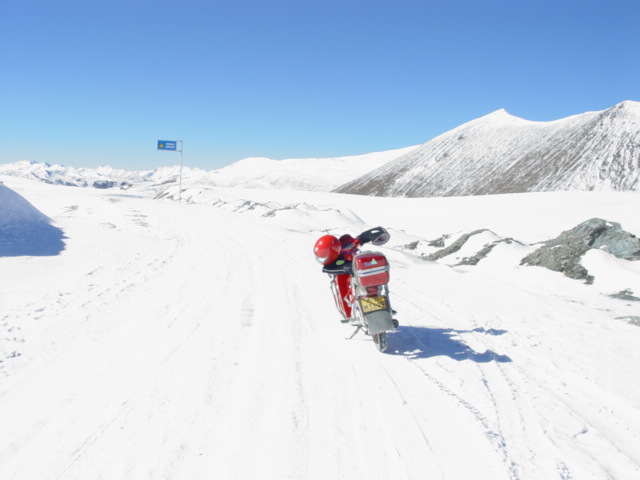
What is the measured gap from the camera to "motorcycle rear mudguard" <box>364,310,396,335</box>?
16.4ft

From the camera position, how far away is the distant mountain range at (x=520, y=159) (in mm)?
102062

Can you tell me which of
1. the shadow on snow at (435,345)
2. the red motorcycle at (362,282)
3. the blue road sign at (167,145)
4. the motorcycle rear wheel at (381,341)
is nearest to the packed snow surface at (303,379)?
the shadow on snow at (435,345)

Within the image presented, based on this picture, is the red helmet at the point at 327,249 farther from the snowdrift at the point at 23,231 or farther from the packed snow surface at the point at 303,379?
the snowdrift at the point at 23,231

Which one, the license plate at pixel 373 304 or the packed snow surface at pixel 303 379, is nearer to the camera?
the packed snow surface at pixel 303 379

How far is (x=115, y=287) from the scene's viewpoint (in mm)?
7910

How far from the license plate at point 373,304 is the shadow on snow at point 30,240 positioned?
31.5 ft

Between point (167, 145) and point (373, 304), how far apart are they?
58.7m

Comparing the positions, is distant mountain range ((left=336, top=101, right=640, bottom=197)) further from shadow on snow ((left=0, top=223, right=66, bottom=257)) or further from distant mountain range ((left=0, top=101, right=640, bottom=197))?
shadow on snow ((left=0, top=223, right=66, bottom=257))

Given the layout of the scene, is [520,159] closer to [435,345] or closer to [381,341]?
[435,345]

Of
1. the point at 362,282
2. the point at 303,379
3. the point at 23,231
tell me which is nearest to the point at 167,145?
the point at 23,231

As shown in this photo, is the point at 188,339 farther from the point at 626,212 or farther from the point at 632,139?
the point at 632,139

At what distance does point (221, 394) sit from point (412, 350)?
2.64 metres

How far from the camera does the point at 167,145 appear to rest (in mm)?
57250

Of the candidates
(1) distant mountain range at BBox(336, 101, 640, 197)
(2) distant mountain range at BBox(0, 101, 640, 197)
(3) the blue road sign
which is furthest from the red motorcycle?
(1) distant mountain range at BBox(336, 101, 640, 197)
